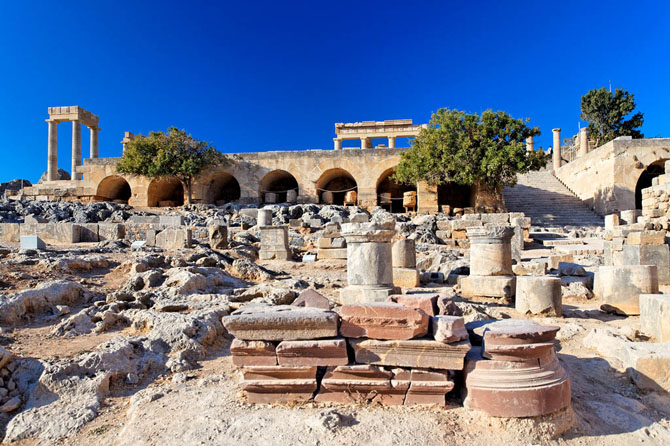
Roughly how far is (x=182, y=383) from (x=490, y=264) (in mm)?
5831

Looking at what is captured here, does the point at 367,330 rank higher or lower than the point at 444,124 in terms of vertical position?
lower

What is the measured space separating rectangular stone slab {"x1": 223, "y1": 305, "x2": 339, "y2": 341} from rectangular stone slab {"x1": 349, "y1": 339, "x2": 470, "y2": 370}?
0.34 metres

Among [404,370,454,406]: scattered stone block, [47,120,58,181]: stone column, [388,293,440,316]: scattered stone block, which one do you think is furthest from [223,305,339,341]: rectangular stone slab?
[47,120,58,181]: stone column

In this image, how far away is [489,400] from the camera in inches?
128

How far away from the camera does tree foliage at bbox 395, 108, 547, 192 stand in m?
18.4

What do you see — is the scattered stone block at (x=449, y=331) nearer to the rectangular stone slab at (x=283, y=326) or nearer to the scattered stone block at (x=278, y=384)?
the rectangular stone slab at (x=283, y=326)

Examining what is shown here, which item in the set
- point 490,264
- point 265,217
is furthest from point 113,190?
point 490,264

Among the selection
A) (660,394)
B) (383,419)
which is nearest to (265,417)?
(383,419)

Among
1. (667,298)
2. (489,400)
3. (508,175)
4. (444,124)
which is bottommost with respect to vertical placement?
(489,400)

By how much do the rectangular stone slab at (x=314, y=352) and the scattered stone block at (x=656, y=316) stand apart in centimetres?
418

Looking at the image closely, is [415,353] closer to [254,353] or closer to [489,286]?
[254,353]

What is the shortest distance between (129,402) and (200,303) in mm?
2871

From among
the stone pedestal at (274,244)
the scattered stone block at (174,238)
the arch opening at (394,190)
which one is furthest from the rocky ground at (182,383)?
the arch opening at (394,190)

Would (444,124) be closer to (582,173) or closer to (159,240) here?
(582,173)
